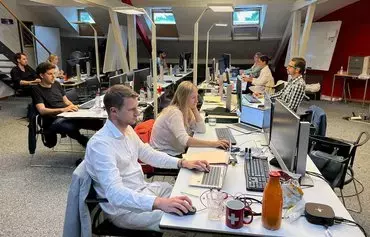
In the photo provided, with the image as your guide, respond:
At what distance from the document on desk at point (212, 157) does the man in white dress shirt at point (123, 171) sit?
13cm

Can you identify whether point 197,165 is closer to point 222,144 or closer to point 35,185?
point 222,144

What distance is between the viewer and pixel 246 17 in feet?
29.2

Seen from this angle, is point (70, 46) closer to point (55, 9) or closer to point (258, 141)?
point (55, 9)

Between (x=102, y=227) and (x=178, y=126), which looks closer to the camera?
(x=102, y=227)

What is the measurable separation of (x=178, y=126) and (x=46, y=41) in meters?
7.94

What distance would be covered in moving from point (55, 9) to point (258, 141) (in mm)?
7982

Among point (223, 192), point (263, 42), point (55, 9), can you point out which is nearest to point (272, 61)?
point (263, 42)

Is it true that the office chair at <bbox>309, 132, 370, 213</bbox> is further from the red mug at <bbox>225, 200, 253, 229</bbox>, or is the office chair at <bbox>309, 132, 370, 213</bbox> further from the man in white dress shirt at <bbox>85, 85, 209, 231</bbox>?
the red mug at <bbox>225, 200, 253, 229</bbox>

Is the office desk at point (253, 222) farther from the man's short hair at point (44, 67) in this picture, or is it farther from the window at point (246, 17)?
the window at point (246, 17)

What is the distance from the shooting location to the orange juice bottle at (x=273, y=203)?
1.30 meters

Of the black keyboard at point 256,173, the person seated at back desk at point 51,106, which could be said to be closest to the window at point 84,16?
the person seated at back desk at point 51,106

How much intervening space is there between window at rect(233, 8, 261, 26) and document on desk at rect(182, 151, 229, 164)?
7.41 metres

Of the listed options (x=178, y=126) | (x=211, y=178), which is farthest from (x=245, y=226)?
(x=178, y=126)

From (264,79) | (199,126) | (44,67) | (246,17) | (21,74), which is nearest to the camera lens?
(199,126)
